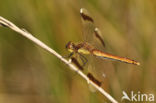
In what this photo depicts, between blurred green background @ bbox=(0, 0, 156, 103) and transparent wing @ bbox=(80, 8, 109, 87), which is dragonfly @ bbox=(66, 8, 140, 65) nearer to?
transparent wing @ bbox=(80, 8, 109, 87)

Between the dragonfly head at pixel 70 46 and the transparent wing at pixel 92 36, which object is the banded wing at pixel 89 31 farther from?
the dragonfly head at pixel 70 46

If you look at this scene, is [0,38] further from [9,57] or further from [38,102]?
[38,102]

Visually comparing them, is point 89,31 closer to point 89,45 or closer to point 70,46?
point 89,45

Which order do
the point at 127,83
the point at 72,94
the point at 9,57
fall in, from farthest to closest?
the point at 9,57 < the point at 127,83 < the point at 72,94

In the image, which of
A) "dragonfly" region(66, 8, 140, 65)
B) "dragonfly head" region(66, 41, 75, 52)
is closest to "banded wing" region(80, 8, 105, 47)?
"dragonfly" region(66, 8, 140, 65)

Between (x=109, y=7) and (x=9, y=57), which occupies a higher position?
(x=109, y=7)

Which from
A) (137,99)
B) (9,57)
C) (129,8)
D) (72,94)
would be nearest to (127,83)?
(137,99)
